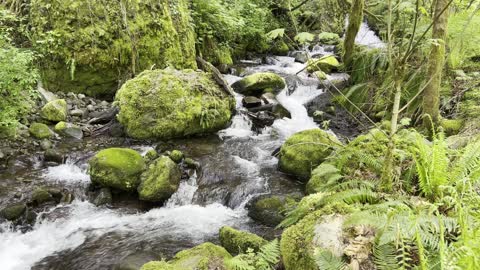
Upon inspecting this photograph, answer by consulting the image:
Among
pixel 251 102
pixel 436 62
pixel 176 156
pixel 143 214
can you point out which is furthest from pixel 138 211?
pixel 436 62

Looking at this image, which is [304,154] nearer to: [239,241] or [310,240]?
[239,241]

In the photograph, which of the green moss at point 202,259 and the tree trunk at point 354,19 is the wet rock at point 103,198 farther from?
the tree trunk at point 354,19

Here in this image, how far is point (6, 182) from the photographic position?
18.6 feet

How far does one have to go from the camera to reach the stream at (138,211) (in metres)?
4.64

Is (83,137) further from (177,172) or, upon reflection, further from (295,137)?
(295,137)

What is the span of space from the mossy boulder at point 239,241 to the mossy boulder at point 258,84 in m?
6.20

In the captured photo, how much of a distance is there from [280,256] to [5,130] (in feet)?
19.4

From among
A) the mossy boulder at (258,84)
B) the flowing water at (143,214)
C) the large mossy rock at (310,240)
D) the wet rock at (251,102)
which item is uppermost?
the large mossy rock at (310,240)

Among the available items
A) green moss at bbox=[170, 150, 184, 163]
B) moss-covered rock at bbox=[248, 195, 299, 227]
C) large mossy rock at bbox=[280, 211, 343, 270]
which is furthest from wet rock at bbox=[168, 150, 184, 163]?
large mossy rock at bbox=[280, 211, 343, 270]

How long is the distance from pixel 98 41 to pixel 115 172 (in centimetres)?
425

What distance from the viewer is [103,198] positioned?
5609mm

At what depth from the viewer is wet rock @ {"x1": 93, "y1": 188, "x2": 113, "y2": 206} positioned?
18.3ft

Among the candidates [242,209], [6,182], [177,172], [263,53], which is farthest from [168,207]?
[263,53]

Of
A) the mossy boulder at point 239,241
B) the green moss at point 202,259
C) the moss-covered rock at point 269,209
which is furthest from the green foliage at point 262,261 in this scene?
the moss-covered rock at point 269,209
